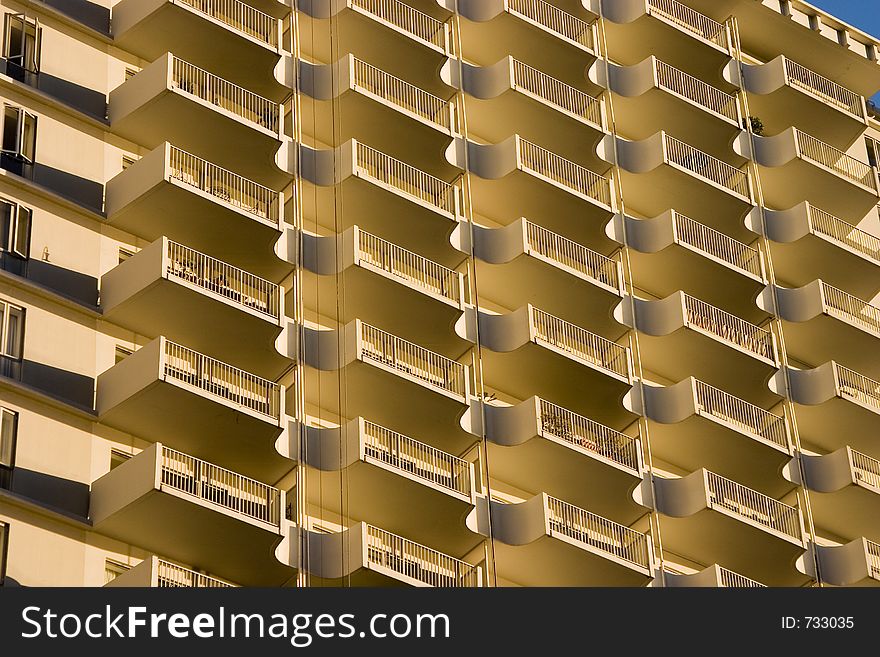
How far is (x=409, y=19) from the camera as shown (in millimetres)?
58094

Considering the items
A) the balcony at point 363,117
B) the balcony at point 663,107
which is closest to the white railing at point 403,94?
the balcony at point 363,117

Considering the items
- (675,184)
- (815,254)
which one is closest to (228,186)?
(675,184)

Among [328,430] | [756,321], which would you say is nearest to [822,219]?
[756,321]

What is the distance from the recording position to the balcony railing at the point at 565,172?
188 feet

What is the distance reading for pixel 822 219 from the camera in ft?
204

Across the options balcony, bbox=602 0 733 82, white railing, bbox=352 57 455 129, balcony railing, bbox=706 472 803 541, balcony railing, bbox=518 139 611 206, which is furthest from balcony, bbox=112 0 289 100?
balcony railing, bbox=706 472 803 541

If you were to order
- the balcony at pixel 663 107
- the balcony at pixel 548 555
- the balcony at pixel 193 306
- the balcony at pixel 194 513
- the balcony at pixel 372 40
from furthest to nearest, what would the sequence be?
1. the balcony at pixel 663 107
2. the balcony at pixel 372 40
3. the balcony at pixel 548 555
4. the balcony at pixel 193 306
5. the balcony at pixel 194 513

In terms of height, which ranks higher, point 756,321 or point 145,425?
point 756,321

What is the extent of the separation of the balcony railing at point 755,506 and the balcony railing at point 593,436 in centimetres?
211

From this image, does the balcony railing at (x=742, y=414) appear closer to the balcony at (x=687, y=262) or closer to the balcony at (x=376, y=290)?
the balcony at (x=687, y=262)

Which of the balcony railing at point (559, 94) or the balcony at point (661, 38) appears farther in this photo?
the balcony at point (661, 38)

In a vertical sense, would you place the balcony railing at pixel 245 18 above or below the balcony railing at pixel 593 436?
above
